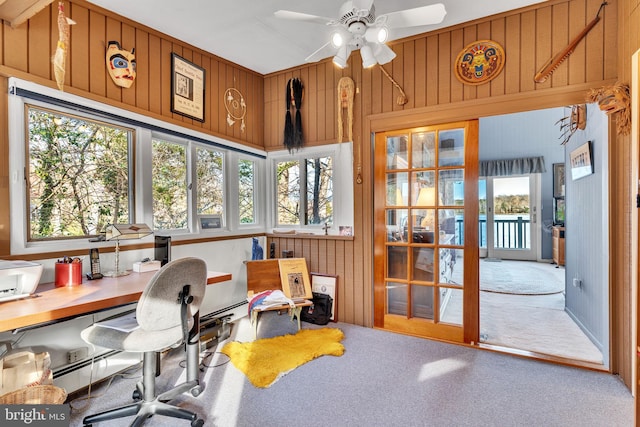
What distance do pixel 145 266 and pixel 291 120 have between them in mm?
2186

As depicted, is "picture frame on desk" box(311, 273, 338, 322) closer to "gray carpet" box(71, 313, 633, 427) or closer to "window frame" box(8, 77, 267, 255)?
"gray carpet" box(71, 313, 633, 427)

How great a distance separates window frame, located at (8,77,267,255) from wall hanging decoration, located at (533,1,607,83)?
2.81 meters

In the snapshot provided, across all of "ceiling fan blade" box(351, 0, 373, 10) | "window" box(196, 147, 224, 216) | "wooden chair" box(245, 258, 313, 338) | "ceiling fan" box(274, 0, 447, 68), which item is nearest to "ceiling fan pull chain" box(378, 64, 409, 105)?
"ceiling fan" box(274, 0, 447, 68)

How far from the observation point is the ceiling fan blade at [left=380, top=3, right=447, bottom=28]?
184 centimetres

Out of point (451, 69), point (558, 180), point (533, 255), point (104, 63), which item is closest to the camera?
point (104, 63)

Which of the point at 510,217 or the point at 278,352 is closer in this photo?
the point at 278,352

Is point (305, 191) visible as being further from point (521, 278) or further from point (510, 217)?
point (510, 217)

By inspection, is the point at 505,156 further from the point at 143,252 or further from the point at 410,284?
the point at 143,252

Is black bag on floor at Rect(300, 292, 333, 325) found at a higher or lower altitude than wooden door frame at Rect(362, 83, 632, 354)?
lower

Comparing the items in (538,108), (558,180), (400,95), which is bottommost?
(558,180)

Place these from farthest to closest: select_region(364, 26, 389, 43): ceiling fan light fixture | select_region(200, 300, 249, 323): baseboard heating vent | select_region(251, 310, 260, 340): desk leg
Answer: select_region(200, 300, 249, 323): baseboard heating vent
select_region(251, 310, 260, 340): desk leg
select_region(364, 26, 389, 43): ceiling fan light fixture

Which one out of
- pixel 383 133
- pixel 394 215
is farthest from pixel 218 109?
pixel 394 215

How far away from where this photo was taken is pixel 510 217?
7.26 meters

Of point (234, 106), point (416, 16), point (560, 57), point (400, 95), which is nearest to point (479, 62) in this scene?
point (560, 57)
